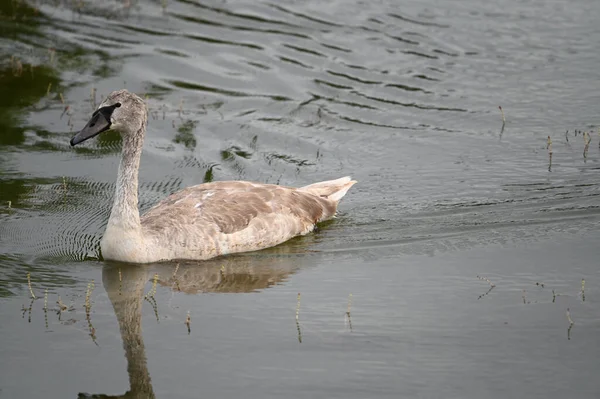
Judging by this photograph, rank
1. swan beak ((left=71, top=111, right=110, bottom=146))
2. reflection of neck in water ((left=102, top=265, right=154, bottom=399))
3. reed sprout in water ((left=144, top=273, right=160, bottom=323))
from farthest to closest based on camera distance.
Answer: swan beak ((left=71, top=111, right=110, bottom=146))
reed sprout in water ((left=144, top=273, right=160, bottom=323))
reflection of neck in water ((left=102, top=265, right=154, bottom=399))

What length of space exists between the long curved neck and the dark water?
527 millimetres

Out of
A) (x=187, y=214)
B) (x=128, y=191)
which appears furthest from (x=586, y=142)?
(x=128, y=191)

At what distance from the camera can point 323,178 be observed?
45.6 feet

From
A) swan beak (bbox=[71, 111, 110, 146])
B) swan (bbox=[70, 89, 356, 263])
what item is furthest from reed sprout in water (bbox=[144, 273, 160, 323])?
swan beak (bbox=[71, 111, 110, 146])

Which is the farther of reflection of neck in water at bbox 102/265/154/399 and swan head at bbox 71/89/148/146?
swan head at bbox 71/89/148/146

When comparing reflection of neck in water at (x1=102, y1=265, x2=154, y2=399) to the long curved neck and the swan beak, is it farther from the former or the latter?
the swan beak

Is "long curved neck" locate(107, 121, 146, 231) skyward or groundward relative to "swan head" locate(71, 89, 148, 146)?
groundward

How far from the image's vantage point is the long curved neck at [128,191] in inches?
432

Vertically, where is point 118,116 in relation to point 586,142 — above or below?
above

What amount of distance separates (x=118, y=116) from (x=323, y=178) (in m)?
3.71

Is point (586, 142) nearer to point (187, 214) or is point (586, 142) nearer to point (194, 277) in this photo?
point (187, 214)

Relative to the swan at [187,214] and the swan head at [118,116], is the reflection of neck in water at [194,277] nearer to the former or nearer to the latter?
the swan at [187,214]

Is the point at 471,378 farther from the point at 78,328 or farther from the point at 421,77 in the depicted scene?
the point at 421,77

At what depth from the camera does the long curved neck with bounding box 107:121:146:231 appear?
36.0 ft
